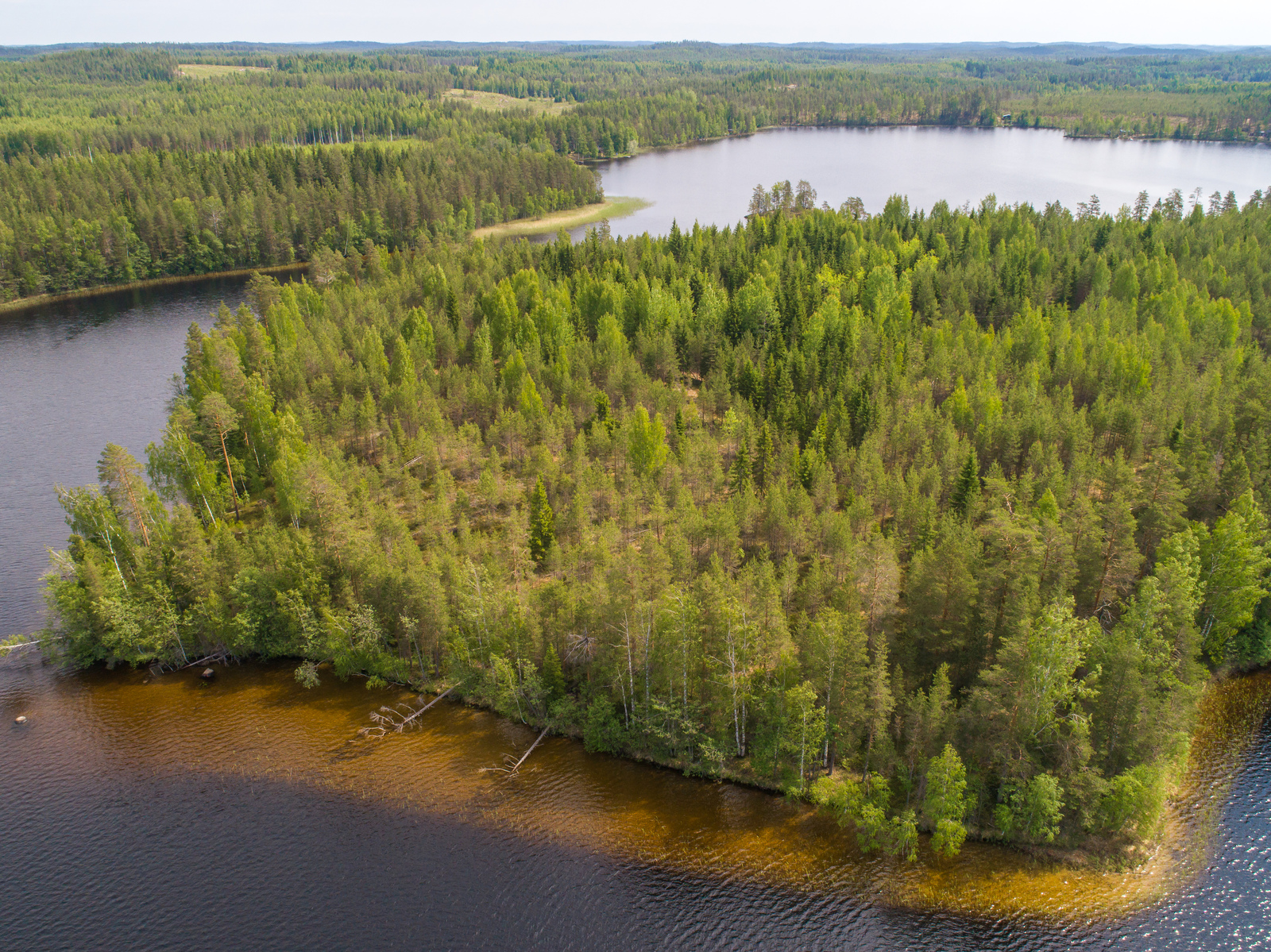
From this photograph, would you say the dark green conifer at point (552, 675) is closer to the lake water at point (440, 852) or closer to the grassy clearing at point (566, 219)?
the lake water at point (440, 852)

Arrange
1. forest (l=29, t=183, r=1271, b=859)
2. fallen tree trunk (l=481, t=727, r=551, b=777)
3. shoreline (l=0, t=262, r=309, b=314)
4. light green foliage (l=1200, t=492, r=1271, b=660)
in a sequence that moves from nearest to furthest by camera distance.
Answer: forest (l=29, t=183, r=1271, b=859) → fallen tree trunk (l=481, t=727, r=551, b=777) → light green foliage (l=1200, t=492, r=1271, b=660) → shoreline (l=0, t=262, r=309, b=314)

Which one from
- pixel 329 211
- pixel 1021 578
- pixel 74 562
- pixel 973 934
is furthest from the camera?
pixel 329 211

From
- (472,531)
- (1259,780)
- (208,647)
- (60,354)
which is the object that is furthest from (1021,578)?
(60,354)

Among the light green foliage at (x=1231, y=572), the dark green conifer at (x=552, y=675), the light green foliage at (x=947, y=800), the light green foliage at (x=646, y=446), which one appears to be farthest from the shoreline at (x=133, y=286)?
the light green foliage at (x=1231, y=572)

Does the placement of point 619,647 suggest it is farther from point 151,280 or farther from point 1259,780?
point 151,280

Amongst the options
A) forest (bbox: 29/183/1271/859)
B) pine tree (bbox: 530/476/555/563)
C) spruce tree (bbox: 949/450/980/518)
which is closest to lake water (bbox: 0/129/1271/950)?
forest (bbox: 29/183/1271/859)

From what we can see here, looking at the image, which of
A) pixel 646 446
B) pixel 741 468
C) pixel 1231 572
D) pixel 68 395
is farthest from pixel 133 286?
pixel 1231 572

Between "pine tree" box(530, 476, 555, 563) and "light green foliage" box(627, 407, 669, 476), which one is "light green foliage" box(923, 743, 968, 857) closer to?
"pine tree" box(530, 476, 555, 563)
